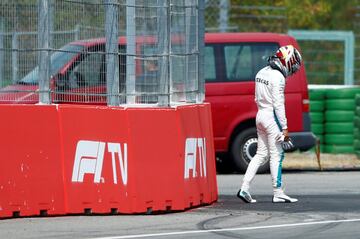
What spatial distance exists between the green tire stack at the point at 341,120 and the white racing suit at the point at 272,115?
29.9 ft

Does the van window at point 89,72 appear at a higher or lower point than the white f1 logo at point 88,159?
higher

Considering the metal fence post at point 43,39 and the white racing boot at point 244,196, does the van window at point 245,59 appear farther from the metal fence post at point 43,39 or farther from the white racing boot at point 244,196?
the metal fence post at point 43,39

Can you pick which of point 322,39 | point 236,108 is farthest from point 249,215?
point 322,39

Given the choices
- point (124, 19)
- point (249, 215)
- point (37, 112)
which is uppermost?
point (124, 19)

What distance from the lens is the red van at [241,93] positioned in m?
19.2

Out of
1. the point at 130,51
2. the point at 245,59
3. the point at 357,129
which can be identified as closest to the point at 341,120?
the point at 357,129

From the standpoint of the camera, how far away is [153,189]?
1244cm

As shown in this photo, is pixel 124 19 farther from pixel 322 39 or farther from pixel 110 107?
pixel 322 39

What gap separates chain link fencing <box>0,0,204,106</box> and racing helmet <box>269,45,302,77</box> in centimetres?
122

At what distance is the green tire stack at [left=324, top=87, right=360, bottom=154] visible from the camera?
22812 millimetres

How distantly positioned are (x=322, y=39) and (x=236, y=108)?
8471mm

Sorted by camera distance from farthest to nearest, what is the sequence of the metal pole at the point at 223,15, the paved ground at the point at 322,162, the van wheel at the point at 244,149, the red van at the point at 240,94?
the metal pole at the point at 223,15 → the paved ground at the point at 322,162 → the van wheel at the point at 244,149 → the red van at the point at 240,94

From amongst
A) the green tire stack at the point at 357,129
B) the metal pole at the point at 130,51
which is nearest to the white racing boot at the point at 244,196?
the metal pole at the point at 130,51

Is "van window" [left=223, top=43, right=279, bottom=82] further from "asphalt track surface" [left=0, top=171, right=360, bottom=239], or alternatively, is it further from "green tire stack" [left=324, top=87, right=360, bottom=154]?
"asphalt track surface" [left=0, top=171, right=360, bottom=239]
